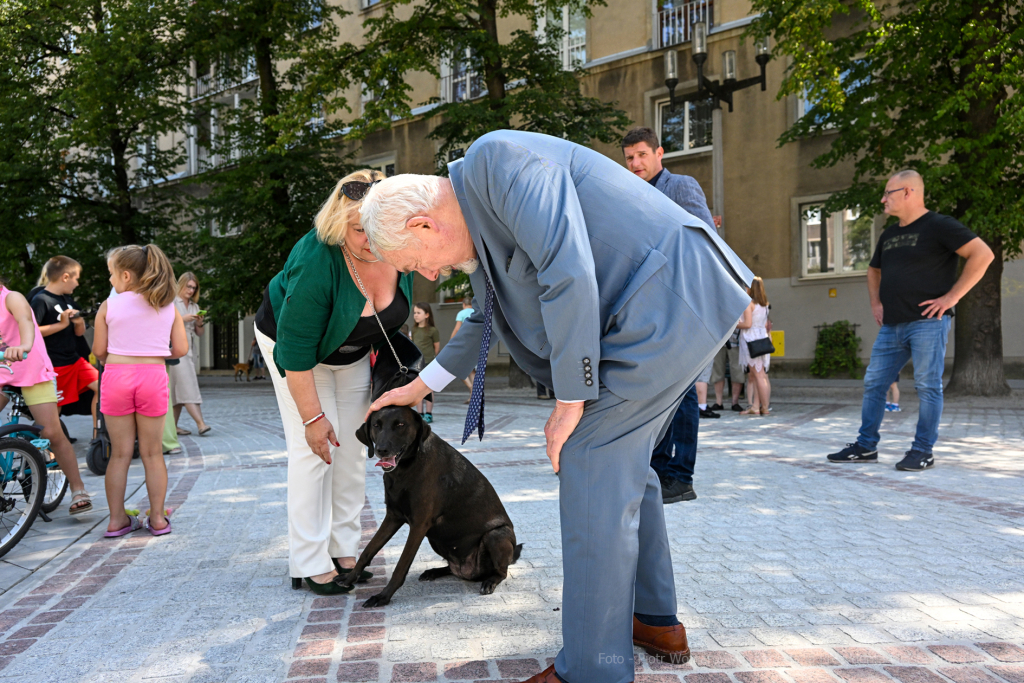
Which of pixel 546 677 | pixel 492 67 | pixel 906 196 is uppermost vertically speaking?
Result: pixel 492 67

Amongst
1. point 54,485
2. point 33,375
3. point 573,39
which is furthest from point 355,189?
point 573,39

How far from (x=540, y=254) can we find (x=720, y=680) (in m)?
1.55

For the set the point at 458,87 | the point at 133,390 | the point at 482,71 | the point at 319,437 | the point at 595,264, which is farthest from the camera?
the point at 458,87

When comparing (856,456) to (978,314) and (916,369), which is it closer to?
(916,369)

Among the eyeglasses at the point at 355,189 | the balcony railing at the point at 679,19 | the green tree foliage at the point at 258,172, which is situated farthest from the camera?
the balcony railing at the point at 679,19

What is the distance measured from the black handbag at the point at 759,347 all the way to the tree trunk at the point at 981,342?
4.31 meters

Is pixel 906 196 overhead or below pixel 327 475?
overhead

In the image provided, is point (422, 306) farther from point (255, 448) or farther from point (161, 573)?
point (161, 573)

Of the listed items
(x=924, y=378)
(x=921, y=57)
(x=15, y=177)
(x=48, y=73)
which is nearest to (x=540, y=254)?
(x=924, y=378)

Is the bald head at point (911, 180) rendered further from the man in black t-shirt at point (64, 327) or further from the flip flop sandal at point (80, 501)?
the man in black t-shirt at point (64, 327)

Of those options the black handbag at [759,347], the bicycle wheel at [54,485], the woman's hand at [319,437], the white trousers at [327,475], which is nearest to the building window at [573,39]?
the black handbag at [759,347]

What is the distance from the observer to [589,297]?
202cm

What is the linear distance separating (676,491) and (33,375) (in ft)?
14.8

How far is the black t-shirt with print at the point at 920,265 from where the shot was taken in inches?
239
